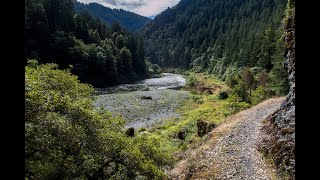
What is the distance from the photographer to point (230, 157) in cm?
2492

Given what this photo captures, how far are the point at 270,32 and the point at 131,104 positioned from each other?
1627 inches

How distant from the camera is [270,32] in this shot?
82125 mm

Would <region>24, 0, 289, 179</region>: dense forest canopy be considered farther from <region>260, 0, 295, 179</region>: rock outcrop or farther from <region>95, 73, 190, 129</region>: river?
<region>260, 0, 295, 179</region>: rock outcrop

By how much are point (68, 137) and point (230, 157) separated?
15.2m

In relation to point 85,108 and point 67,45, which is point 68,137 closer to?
point 85,108

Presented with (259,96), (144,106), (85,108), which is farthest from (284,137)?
(144,106)

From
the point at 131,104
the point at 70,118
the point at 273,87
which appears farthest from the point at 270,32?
the point at 70,118

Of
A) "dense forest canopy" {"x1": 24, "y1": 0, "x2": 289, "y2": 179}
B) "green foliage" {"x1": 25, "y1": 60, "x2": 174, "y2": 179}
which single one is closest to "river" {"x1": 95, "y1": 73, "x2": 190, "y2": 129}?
"dense forest canopy" {"x1": 24, "y1": 0, "x2": 289, "y2": 179}

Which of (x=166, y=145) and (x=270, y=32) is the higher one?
(x=270, y=32)

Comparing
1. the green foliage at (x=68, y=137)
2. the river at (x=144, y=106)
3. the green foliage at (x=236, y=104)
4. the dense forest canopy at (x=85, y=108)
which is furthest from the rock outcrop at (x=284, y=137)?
the river at (x=144, y=106)

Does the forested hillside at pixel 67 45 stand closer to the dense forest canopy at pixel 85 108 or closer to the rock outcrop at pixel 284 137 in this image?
the dense forest canopy at pixel 85 108

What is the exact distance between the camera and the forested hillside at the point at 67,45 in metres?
98.4

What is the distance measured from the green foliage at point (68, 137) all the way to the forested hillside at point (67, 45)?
76967 mm
